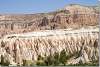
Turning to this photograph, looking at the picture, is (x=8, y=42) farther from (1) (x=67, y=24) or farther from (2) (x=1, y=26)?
(1) (x=67, y=24)

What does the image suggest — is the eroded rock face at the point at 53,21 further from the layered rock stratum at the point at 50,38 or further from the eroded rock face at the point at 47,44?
the eroded rock face at the point at 47,44

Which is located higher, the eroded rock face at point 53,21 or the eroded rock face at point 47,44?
the eroded rock face at point 53,21

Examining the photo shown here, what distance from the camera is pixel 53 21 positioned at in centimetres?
1329

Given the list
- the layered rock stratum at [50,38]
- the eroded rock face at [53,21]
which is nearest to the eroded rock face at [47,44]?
the layered rock stratum at [50,38]

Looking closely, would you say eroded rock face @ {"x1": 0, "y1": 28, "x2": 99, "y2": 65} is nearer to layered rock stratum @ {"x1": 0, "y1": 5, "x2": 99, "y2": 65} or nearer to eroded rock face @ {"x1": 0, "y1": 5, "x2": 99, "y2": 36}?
layered rock stratum @ {"x1": 0, "y1": 5, "x2": 99, "y2": 65}

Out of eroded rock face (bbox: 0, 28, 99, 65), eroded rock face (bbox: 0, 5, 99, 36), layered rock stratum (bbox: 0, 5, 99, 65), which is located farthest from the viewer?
eroded rock face (bbox: 0, 5, 99, 36)

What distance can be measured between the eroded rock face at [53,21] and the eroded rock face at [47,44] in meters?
1.24

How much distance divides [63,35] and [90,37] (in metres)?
1.29

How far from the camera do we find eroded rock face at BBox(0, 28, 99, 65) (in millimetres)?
9211

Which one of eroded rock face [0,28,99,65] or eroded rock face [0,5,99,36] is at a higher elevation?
eroded rock face [0,5,99,36]

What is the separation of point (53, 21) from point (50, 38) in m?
2.96

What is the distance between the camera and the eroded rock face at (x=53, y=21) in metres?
12.0

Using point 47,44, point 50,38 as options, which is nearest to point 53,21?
point 50,38

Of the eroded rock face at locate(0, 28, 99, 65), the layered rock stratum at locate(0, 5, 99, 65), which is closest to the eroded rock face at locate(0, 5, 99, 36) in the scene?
the layered rock stratum at locate(0, 5, 99, 65)
